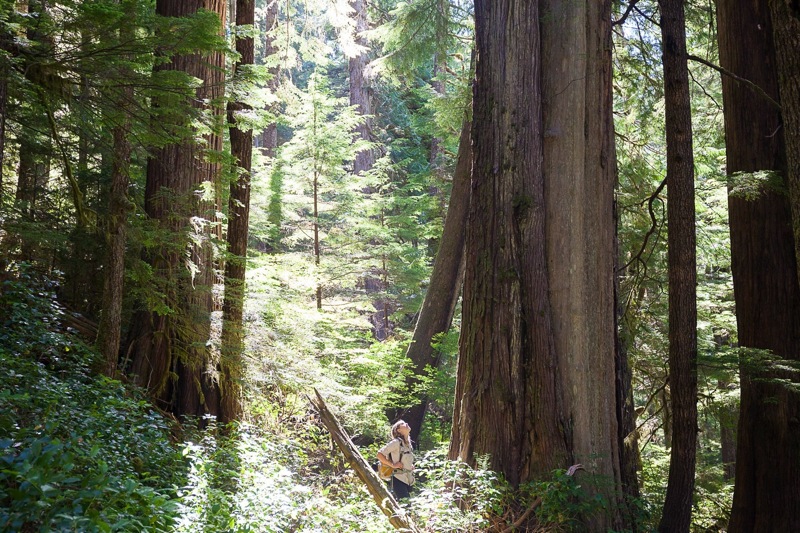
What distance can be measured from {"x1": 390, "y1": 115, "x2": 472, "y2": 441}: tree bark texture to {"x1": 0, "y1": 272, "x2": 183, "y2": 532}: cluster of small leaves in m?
6.58

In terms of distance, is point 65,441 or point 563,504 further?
point 563,504

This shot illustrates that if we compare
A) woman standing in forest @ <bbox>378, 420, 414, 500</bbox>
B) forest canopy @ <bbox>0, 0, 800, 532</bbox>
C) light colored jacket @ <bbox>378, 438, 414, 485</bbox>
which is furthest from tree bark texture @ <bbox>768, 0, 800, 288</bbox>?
light colored jacket @ <bbox>378, 438, 414, 485</bbox>

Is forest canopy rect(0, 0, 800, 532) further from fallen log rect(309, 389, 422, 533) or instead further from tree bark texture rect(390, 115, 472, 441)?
tree bark texture rect(390, 115, 472, 441)

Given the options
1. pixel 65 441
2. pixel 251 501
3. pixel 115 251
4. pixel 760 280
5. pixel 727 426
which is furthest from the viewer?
pixel 727 426

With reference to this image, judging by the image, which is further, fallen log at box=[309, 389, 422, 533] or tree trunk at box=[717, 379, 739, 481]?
tree trunk at box=[717, 379, 739, 481]

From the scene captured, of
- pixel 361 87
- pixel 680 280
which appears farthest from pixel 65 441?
pixel 361 87

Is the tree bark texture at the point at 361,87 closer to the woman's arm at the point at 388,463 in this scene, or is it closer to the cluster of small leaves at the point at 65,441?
the woman's arm at the point at 388,463

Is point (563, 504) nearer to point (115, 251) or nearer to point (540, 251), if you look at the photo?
point (540, 251)

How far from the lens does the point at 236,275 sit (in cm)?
870

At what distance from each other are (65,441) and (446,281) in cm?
916

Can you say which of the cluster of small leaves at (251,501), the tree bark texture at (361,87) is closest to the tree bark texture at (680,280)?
the cluster of small leaves at (251,501)

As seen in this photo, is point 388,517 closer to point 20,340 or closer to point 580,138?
point 20,340

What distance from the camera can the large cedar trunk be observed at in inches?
251

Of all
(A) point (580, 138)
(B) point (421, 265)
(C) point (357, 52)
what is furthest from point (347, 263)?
(A) point (580, 138)
